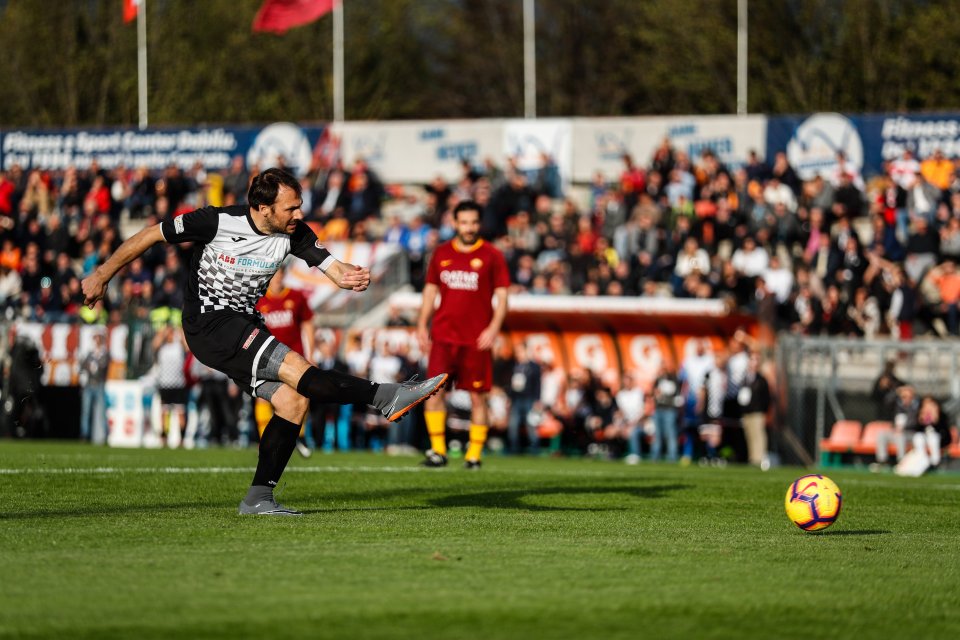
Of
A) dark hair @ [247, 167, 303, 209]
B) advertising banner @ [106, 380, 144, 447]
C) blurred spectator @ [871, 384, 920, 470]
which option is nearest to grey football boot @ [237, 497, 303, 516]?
dark hair @ [247, 167, 303, 209]

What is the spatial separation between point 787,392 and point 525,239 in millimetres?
6830

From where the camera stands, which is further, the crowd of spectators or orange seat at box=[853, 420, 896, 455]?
the crowd of spectators

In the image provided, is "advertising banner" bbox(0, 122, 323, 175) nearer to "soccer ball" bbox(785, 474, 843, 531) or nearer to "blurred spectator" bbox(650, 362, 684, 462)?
"blurred spectator" bbox(650, 362, 684, 462)

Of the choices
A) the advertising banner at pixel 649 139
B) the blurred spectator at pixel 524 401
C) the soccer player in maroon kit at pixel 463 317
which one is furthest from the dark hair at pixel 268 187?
the advertising banner at pixel 649 139

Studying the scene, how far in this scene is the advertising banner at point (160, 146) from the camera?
32.3 m

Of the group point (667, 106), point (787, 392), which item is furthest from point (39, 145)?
point (667, 106)

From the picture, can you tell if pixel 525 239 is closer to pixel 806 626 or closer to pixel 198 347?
pixel 198 347

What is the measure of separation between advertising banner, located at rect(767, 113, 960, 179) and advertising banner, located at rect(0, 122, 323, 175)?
32.5 ft

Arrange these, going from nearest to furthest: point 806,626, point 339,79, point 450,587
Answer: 1. point 806,626
2. point 450,587
3. point 339,79

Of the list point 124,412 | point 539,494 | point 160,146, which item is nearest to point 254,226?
point 539,494

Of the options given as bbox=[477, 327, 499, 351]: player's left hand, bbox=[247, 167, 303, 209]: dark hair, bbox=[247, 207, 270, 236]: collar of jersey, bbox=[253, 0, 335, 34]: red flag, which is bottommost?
bbox=[477, 327, 499, 351]: player's left hand

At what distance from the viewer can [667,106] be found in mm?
50188

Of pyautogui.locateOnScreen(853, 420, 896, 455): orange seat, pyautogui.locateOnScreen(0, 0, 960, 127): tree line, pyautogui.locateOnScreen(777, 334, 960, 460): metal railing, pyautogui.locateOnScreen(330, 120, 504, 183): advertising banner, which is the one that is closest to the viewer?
pyautogui.locateOnScreen(777, 334, 960, 460): metal railing

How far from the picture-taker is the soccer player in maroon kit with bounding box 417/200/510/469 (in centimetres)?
1390
